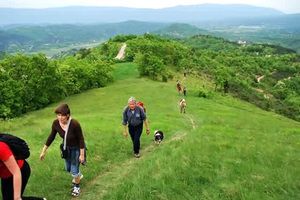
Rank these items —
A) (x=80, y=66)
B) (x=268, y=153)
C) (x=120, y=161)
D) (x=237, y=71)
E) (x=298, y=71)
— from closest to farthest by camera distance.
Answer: (x=268, y=153)
(x=120, y=161)
(x=80, y=66)
(x=237, y=71)
(x=298, y=71)

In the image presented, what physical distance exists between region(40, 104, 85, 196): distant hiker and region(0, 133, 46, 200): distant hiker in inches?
105

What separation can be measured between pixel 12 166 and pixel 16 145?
499 mm

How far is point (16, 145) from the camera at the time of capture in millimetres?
7906

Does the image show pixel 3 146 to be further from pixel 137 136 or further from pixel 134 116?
pixel 137 136

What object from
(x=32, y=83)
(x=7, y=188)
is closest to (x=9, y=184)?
(x=7, y=188)

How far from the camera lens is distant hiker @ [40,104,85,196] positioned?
11.1 m

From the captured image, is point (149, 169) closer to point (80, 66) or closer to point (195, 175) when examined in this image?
point (195, 175)

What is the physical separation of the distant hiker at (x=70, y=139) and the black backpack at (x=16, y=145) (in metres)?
2.90

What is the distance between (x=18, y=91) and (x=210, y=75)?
5978 centimetres

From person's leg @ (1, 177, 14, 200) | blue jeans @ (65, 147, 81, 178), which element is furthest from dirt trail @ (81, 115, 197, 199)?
person's leg @ (1, 177, 14, 200)

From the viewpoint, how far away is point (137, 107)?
1736 centimetres

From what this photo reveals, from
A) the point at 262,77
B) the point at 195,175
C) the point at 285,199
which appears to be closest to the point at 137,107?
the point at 195,175

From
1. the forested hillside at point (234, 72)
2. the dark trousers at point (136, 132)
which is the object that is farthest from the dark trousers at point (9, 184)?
the forested hillside at point (234, 72)

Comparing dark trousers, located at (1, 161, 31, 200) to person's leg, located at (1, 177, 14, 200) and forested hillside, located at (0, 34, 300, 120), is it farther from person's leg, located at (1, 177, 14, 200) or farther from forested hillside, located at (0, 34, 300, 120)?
forested hillside, located at (0, 34, 300, 120)
